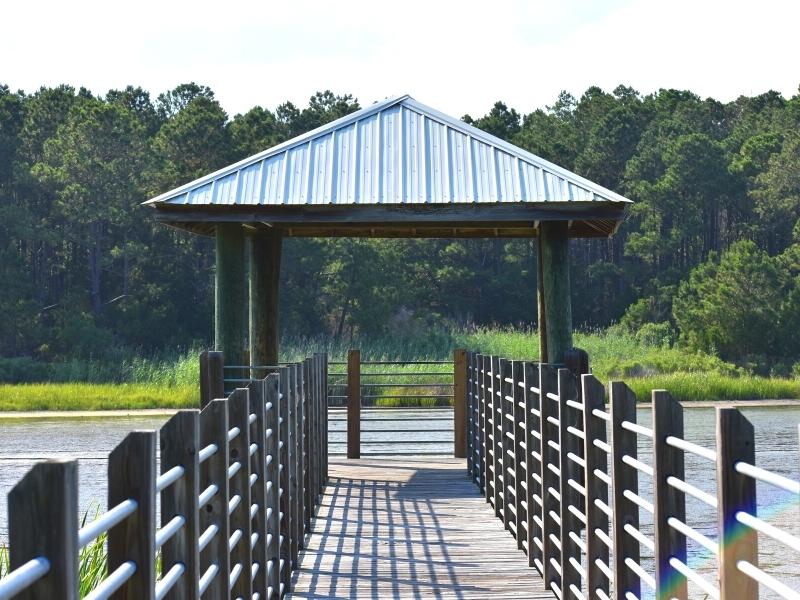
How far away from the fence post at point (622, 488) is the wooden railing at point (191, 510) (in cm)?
145

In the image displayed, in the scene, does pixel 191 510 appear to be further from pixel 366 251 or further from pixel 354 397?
pixel 366 251

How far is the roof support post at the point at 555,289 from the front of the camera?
1141 cm

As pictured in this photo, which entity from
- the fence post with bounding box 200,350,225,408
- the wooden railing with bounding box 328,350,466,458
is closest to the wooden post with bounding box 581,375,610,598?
the fence post with bounding box 200,350,225,408

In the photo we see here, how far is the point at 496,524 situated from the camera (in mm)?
9398

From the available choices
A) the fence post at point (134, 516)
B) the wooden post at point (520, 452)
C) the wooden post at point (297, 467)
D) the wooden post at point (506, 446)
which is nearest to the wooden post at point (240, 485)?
the fence post at point (134, 516)

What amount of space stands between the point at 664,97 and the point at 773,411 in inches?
1561

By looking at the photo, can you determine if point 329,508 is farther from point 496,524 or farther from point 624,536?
point 624,536

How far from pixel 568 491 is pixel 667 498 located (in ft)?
7.27

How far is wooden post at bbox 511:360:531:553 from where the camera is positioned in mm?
8180

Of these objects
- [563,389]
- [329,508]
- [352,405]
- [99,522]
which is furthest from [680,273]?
[99,522]

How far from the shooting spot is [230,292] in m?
11.5

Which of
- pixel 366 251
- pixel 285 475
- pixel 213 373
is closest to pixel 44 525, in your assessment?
pixel 285 475

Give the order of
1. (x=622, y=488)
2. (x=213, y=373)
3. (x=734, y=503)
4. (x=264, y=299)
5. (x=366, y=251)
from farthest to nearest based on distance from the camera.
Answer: (x=366, y=251), (x=264, y=299), (x=213, y=373), (x=622, y=488), (x=734, y=503)

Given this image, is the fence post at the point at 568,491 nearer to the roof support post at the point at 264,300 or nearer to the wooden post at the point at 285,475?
the wooden post at the point at 285,475
